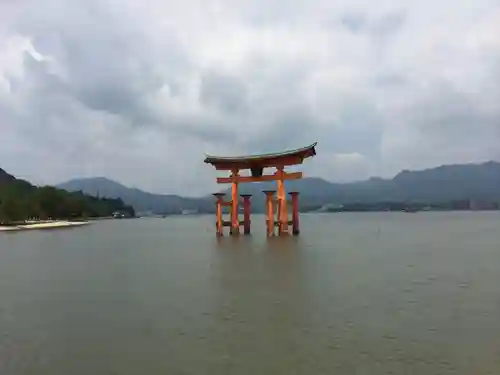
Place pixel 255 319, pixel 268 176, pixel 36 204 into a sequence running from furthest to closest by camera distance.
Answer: pixel 36 204 < pixel 268 176 < pixel 255 319

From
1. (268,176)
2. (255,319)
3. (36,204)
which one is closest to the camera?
(255,319)

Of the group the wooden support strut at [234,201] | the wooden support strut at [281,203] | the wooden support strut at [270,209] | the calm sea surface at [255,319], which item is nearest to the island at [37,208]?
the wooden support strut at [234,201]

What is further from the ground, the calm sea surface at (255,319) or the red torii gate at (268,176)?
the red torii gate at (268,176)

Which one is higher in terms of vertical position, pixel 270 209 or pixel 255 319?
pixel 270 209

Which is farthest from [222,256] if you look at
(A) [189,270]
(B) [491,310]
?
(B) [491,310]

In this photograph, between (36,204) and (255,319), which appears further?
(36,204)

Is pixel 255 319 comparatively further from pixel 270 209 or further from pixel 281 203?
pixel 270 209

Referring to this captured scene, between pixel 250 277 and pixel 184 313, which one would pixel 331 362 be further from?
pixel 250 277

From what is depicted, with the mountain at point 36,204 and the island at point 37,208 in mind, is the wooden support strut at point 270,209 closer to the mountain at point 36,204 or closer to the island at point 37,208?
the island at point 37,208

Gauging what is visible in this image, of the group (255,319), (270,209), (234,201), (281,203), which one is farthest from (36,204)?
(255,319)

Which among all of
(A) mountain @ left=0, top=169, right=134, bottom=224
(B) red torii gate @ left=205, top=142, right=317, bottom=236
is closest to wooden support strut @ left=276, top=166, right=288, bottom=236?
(B) red torii gate @ left=205, top=142, right=317, bottom=236

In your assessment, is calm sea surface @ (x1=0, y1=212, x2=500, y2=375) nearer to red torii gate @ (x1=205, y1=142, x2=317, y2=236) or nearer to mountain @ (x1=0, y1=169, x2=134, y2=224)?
red torii gate @ (x1=205, y1=142, x2=317, y2=236)

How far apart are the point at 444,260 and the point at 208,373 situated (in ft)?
73.0

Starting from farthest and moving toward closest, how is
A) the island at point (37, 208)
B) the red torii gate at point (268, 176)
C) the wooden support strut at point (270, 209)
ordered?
the island at point (37, 208) → the wooden support strut at point (270, 209) → the red torii gate at point (268, 176)
